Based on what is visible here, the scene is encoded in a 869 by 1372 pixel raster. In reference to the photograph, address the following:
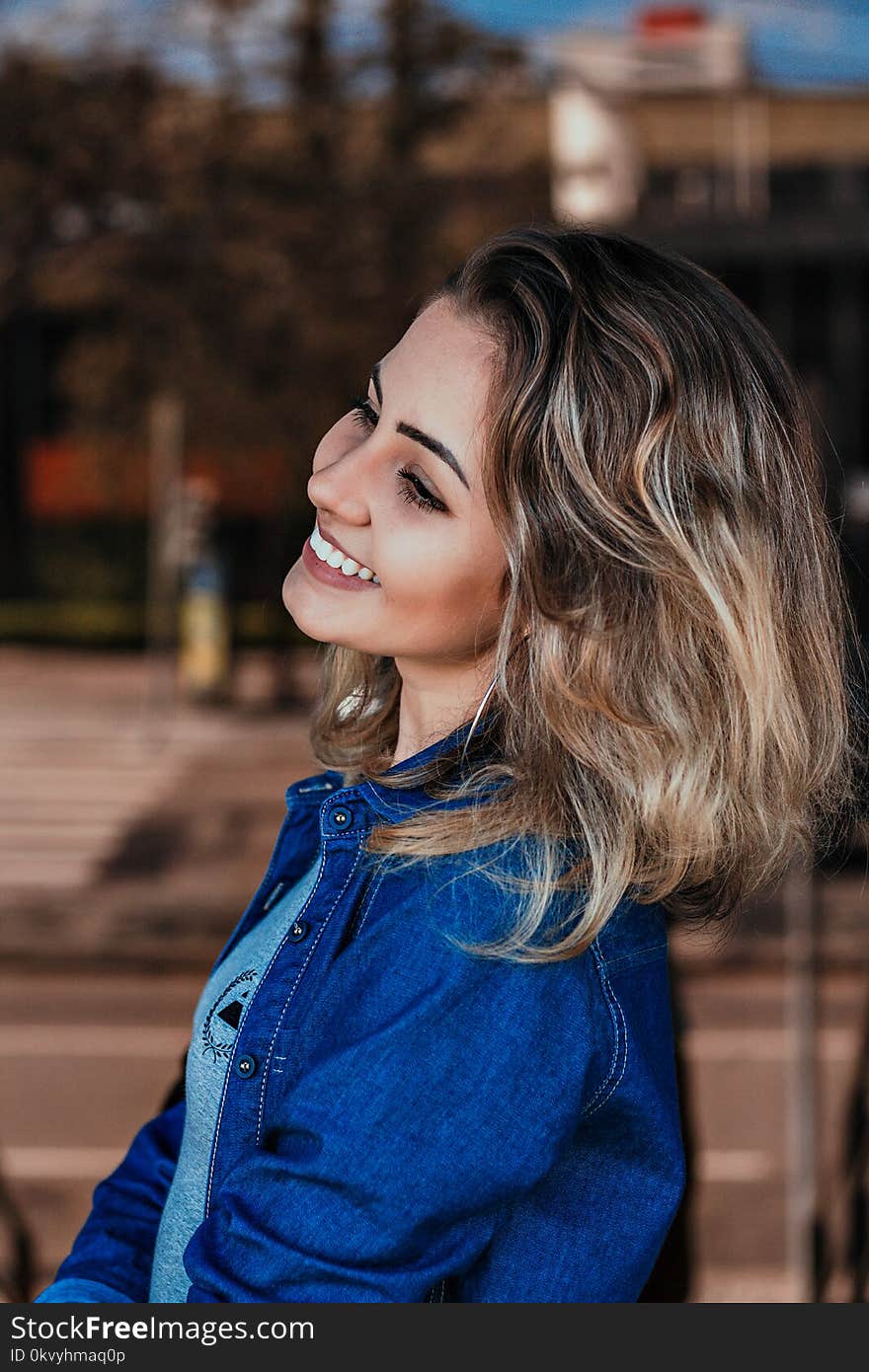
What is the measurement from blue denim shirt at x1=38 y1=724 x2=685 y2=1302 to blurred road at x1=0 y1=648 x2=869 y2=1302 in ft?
2.62

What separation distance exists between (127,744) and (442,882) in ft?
31.4

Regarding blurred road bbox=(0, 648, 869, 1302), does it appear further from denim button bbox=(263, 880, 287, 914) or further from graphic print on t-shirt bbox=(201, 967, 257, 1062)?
graphic print on t-shirt bbox=(201, 967, 257, 1062)

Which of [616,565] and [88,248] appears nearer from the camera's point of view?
[616,565]

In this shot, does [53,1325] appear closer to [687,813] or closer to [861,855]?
[687,813]

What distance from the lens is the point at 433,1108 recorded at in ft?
3.50

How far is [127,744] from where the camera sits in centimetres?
1049

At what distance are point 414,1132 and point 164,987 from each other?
497 cm

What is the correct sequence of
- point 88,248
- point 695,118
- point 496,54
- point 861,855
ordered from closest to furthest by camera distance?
point 861,855, point 88,248, point 496,54, point 695,118

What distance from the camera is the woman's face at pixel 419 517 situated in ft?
4.05

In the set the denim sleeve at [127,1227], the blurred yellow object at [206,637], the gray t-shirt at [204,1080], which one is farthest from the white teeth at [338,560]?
the blurred yellow object at [206,637]

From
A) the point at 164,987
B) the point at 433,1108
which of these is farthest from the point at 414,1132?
the point at 164,987

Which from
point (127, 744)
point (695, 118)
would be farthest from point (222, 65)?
point (695, 118)

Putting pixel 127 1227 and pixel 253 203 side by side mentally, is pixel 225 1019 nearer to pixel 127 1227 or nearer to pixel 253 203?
pixel 127 1227

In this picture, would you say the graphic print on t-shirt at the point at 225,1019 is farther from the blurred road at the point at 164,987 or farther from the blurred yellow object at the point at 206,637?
the blurred yellow object at the point at 206,637
